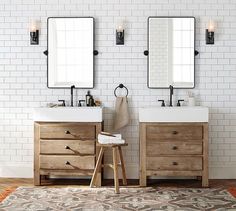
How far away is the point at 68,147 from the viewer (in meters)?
5.86

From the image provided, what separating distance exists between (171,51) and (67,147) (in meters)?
1.89

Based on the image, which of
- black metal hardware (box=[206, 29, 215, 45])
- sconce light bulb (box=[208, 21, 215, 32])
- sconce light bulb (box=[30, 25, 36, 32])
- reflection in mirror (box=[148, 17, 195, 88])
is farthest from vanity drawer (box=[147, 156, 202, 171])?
sconce light bulb (box=[30, 25, 36, 32])

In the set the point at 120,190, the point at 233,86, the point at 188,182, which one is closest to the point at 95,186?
the point at 120,190

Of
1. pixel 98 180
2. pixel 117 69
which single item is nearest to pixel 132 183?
pixel 98 180

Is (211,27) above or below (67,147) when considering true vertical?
above

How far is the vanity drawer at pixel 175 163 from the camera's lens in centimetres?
582

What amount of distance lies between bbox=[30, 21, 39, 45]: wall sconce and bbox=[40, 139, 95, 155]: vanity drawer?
1.42m

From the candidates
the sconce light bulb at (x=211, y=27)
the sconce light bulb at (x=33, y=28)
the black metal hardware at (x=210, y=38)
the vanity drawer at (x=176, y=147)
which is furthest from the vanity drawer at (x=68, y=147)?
the sconce light bulb at (x=211, y=27)

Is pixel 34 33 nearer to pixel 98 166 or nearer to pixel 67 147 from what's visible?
pixel 67 147

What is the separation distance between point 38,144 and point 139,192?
4.59 ft

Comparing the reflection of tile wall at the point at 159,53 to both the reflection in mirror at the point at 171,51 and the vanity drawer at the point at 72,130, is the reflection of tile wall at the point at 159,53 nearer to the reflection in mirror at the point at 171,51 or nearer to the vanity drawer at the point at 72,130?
the reflection in mirror at the point at 171,51

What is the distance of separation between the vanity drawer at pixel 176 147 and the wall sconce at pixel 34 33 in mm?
2092

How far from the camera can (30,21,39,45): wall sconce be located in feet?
20.9

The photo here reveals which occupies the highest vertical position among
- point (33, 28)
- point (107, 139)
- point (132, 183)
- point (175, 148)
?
point (33, 28)
